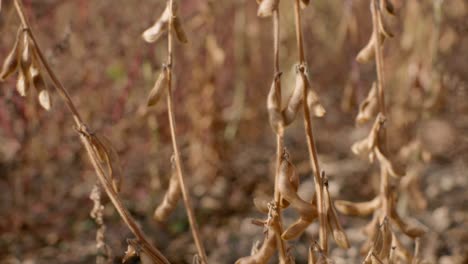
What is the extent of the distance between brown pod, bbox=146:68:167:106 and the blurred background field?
707 mm

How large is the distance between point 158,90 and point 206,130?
4.48 feet

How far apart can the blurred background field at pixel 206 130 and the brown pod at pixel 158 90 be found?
2.32 feet

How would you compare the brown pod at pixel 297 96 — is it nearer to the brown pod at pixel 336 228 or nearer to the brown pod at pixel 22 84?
the brown pod at pixel 336 228

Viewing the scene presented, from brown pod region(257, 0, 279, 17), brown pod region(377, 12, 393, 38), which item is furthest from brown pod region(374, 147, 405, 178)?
brown pod region(257, 0, 279, 17)

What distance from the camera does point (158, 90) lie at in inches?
43.5

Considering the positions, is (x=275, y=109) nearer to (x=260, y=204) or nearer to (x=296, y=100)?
(x=296, y=100)

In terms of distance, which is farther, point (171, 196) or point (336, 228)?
point (171, 196)

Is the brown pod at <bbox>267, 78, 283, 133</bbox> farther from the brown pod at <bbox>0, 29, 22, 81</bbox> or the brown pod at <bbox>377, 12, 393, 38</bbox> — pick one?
the brown pod at <bbox>0, 29, 22, 81</bbox>

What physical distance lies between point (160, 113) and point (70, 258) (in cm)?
62

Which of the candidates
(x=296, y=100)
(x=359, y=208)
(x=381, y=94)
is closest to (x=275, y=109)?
(x=296, y=100)

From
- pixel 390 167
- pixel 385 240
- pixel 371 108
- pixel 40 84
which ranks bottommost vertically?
pixel 385 240

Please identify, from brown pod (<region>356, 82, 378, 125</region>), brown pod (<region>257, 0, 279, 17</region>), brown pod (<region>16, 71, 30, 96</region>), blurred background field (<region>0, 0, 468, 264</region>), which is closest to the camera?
brown pod (<region>257, 0, 279, 17</region>)

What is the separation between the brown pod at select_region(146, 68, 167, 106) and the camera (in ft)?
3.61

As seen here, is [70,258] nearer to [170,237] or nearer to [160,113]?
[170,237]
